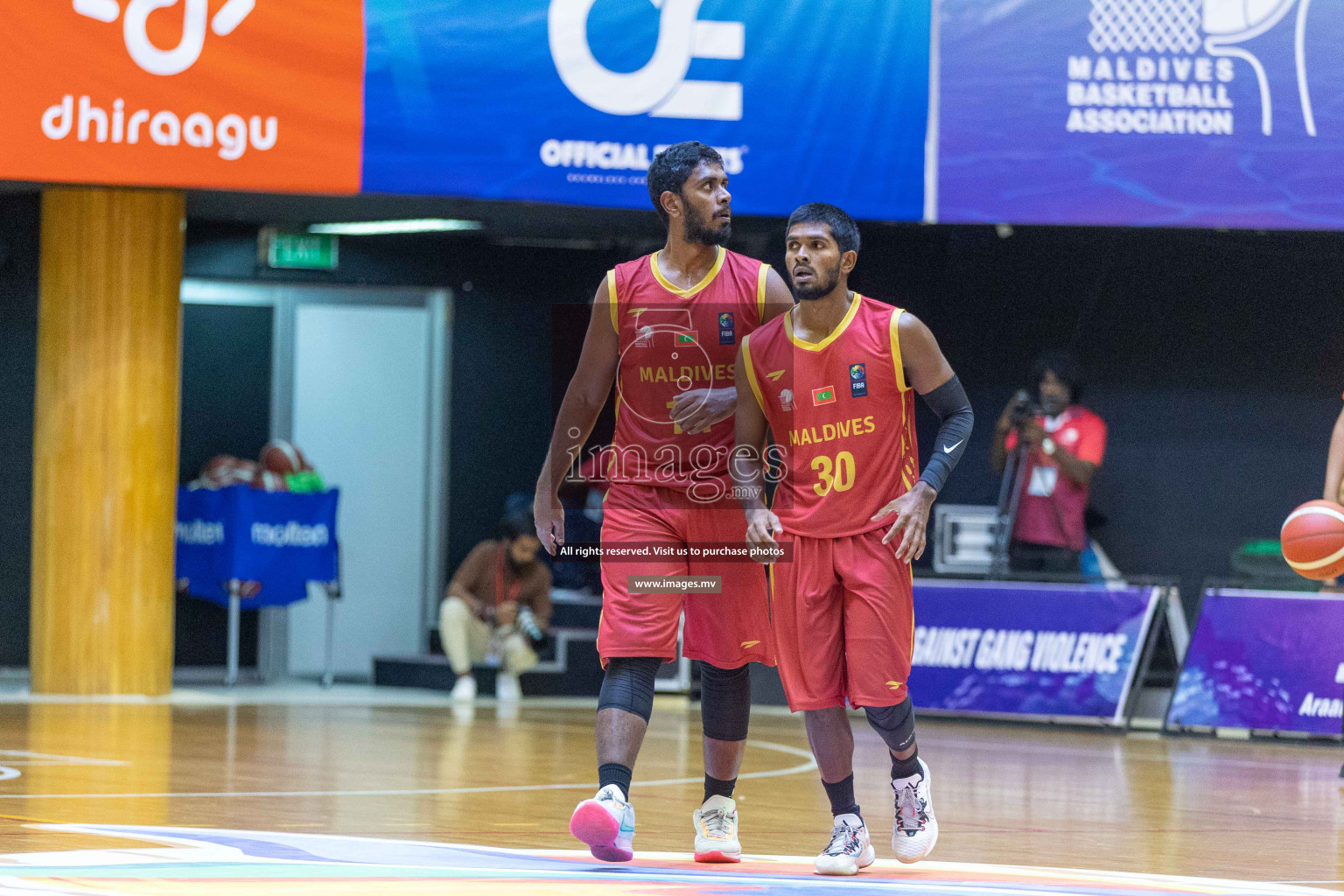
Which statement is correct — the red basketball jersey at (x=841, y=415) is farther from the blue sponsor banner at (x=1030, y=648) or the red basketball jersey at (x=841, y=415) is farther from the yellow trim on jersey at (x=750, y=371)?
the blue sponsor banner at (x=1030, y=648)

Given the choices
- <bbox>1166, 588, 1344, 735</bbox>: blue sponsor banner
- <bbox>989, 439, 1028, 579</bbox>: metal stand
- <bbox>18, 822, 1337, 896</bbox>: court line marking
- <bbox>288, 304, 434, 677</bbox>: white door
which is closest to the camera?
<bbox>18, 822, 1337, 896</bbox>: court line marking

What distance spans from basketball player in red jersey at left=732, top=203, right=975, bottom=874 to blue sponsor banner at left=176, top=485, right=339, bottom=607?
7.84 meters

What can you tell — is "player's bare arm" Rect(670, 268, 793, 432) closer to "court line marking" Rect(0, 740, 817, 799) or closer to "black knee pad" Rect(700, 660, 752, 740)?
"black knee pad" Rect(700, 660, 752, 740)

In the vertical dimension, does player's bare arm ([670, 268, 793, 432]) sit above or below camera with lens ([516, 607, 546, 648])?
above

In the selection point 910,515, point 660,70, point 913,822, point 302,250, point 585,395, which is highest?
point 660,70

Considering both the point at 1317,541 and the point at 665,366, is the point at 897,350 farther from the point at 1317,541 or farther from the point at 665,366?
the point at 1317,541

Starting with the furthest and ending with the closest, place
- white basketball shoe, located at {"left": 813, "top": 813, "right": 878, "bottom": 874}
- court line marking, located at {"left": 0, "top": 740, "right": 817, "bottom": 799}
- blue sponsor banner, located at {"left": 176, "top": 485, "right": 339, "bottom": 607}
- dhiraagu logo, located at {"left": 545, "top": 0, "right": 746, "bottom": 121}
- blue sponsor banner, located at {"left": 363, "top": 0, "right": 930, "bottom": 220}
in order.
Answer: blue sponsor banner, located at {"left": 176, "top": 485, "right": 339, "bottom": 607} → dhiraagu logo, located at {"left": 545, "top": 0, "right": 746, "bottom": 121} → blue sponsor banner, located at {"left": 363, "top": 0, "right": 930, "bottom": 220} → court line marking, located at {"left": 0, "top": 740, "right": 817, "bottom": 799} → white basketball shoe, located at {"left": 813, "top": 813, "right": 878, "bottom": 874}

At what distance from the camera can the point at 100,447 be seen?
11.1m

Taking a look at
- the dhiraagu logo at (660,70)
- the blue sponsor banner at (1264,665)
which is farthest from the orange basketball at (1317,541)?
the dhiraagu logo at (660,70)

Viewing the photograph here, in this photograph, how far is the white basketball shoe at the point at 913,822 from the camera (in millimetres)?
4980

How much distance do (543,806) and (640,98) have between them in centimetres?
533

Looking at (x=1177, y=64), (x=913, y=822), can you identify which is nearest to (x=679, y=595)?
(x=913, y=822)

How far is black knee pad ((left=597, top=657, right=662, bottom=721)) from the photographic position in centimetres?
497

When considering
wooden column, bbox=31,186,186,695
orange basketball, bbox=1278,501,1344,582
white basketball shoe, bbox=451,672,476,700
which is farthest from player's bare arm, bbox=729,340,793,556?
white basketball shoe, bbox=451,672,476,700
